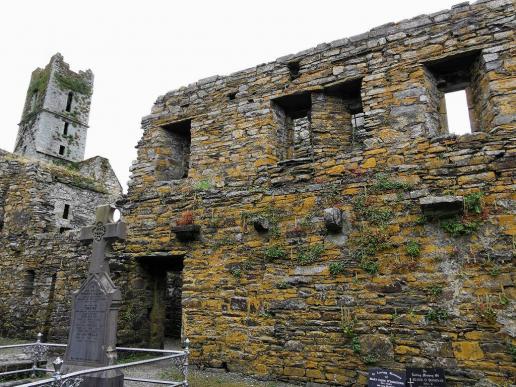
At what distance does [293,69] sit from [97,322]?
588cm

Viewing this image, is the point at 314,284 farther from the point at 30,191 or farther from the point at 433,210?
the point at 30,191

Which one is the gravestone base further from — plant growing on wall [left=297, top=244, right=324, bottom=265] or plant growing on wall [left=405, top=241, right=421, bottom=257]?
plant growing on wall [left=405, top=241, right=421, bottom=257]

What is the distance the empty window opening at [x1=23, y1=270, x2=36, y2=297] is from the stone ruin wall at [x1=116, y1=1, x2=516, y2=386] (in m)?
4.38

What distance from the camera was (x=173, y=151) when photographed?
916cm

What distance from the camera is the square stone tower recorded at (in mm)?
31250

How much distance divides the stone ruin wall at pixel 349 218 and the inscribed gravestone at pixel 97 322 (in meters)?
1.76

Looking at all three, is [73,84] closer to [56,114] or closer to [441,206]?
[56,114]

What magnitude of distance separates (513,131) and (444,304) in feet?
8.77

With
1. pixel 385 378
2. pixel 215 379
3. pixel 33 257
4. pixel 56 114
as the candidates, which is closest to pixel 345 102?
pixel 385 378

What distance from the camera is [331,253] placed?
6.25 m

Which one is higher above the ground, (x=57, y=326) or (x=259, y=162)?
(x=259, y=162)

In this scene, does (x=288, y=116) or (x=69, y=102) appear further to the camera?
(x=69, y=102)

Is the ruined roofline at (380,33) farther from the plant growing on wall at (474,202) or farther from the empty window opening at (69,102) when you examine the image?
the empty window opening at (69,102)

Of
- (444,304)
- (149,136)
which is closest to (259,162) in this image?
(149,136)
